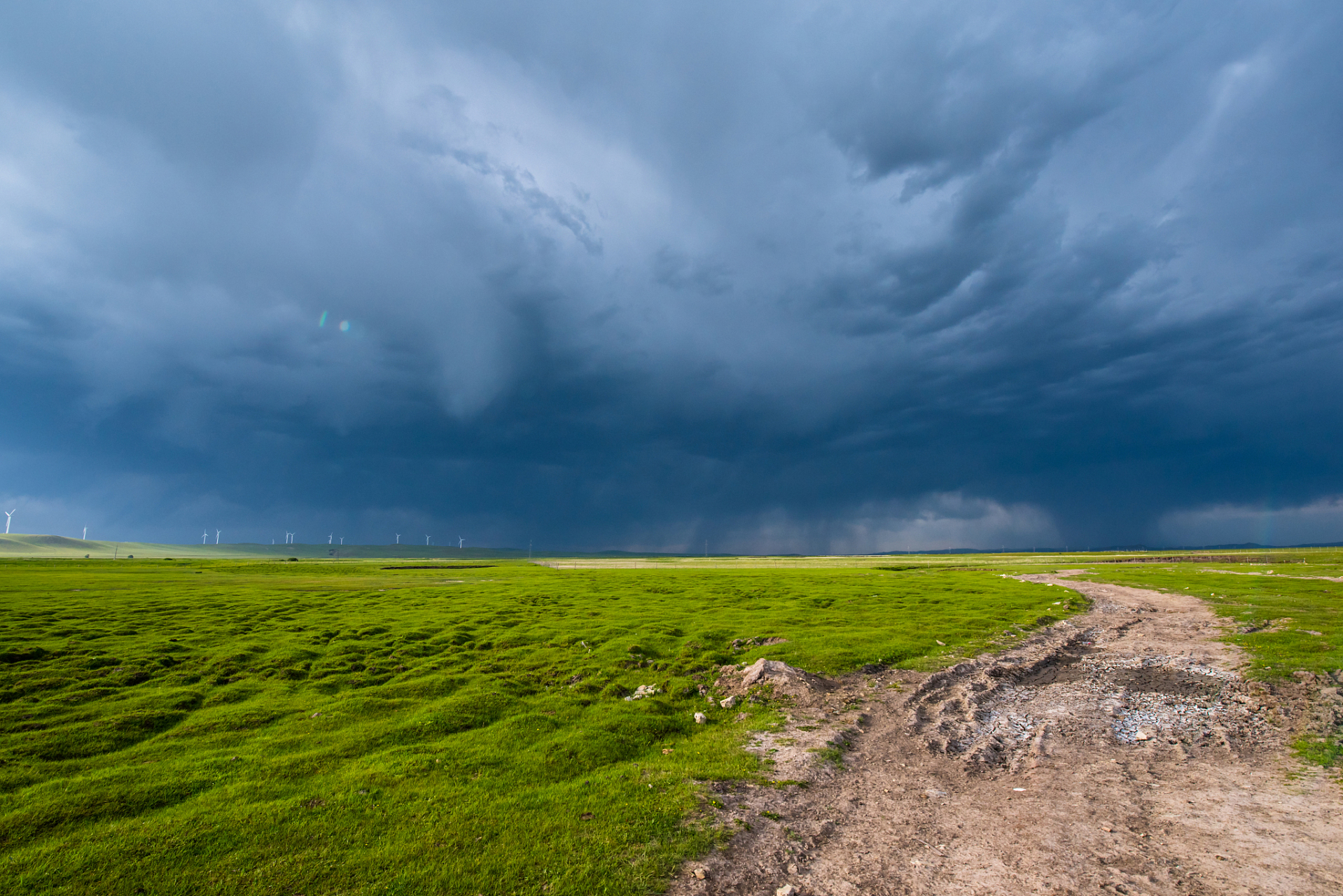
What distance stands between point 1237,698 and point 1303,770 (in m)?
7.13

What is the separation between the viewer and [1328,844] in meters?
10.7

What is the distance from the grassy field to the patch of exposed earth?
1942mm

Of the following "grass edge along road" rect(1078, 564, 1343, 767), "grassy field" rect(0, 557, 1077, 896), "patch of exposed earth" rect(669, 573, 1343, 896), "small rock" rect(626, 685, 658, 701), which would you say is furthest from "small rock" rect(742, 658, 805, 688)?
"grass edge along road" rect(1078, 564, 1343, 767)

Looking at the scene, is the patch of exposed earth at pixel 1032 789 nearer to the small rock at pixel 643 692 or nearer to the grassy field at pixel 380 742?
the grassy field at pixel 380 742

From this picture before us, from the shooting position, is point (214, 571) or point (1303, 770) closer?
point (1303, 770)

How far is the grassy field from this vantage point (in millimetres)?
10461

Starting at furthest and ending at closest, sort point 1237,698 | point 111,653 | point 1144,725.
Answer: point 111,653 → point 1237,698 → point 1144,725

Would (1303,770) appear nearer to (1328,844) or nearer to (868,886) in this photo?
(1328,844)

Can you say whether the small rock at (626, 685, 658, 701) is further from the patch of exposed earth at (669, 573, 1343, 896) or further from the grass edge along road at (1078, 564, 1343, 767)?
the grass edge along road at (1078, 564, 1343, 767)

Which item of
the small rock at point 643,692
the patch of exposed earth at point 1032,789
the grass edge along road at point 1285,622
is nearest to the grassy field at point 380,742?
the small rock at point 643,692

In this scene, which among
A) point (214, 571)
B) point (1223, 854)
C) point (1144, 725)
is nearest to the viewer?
point (1223, 854)

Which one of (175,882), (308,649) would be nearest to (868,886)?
(175,882)

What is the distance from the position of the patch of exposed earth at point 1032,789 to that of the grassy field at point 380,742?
6.37 ft

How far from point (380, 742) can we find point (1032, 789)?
18.0 m
